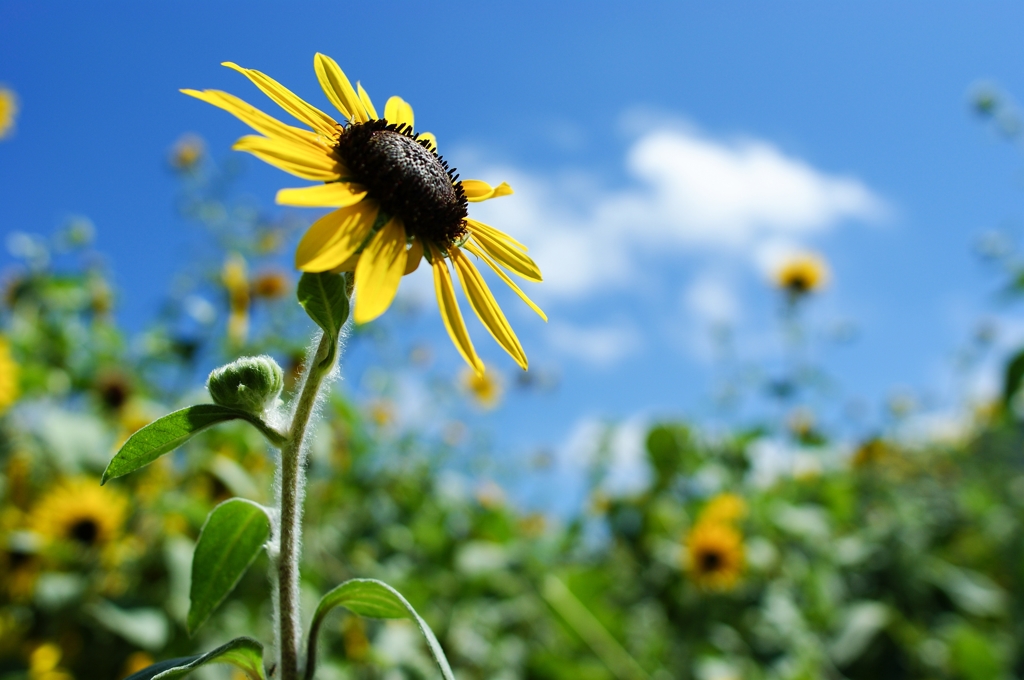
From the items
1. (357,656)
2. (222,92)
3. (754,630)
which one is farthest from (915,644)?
(222,92)

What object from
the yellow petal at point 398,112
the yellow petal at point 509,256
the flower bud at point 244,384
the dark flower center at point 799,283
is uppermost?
the dark flower center at point 799,283

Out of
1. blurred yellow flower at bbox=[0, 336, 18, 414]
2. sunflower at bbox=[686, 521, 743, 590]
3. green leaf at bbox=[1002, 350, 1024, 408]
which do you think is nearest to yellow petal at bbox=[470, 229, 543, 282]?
green leaf at bbox=[1002, 350, 1024, 408]

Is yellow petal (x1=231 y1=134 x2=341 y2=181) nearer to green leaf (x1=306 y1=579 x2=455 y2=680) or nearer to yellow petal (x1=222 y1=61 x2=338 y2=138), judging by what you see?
yellow petal (x1=222 y1=61 x2=338 y2=138)

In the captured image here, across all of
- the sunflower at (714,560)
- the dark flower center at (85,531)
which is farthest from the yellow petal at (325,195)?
the sunflower at (714,560)

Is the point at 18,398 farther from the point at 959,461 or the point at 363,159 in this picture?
the point at 959,461

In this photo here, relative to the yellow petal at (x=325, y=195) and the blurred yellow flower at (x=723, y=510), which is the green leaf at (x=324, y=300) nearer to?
the yellow petal at (x=325, y=195)

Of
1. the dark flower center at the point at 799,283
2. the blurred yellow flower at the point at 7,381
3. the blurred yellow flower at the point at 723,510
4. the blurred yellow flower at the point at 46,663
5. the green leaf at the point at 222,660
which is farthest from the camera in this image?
the dark flower center at the point at 799,283

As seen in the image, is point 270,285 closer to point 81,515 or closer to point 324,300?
point 81,515
